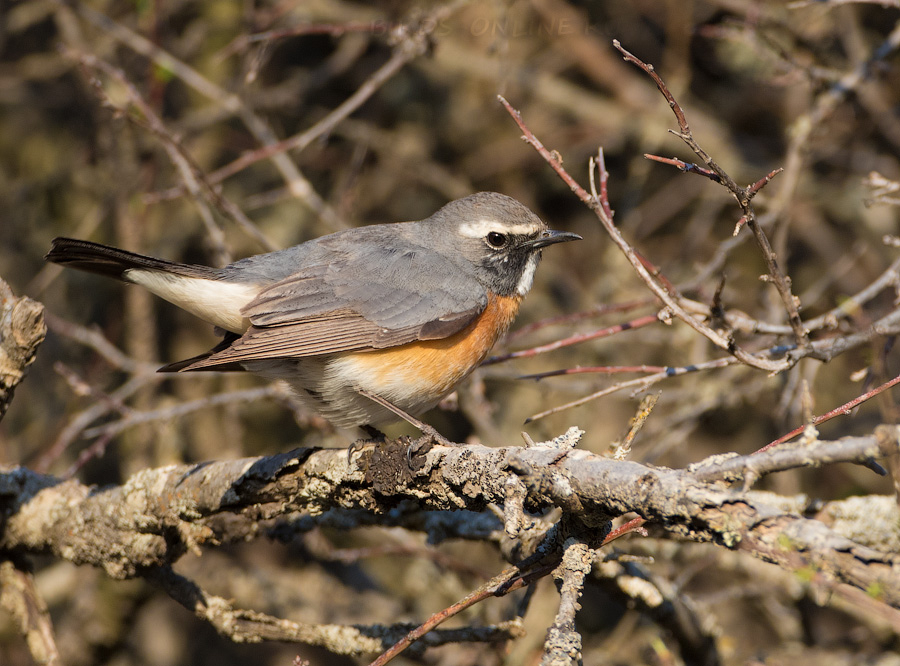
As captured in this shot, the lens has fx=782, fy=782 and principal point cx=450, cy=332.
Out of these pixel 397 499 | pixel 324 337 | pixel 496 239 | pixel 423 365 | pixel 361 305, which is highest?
pixel 496 239

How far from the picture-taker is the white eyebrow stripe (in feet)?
17.2

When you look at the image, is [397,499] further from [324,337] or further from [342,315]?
[342,315]

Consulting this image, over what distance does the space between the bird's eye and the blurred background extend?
956mm

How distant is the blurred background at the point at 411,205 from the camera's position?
6266mm

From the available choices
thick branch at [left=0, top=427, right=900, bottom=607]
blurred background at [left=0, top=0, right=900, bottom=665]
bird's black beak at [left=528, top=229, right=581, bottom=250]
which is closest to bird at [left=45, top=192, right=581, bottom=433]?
bird's black beak at [left=528, top=229, right=581, bottom=250]

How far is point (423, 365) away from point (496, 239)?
122cm

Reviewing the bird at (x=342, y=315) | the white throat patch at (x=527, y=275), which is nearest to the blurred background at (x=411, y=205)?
the white throat patch at (x=527, y=275)

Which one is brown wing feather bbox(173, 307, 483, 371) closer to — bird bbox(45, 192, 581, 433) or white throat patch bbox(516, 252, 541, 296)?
bird bbox(45, 192, 581, 433)

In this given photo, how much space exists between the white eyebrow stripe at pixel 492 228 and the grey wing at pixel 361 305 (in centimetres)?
31

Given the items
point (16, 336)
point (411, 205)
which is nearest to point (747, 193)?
point (16, 336)

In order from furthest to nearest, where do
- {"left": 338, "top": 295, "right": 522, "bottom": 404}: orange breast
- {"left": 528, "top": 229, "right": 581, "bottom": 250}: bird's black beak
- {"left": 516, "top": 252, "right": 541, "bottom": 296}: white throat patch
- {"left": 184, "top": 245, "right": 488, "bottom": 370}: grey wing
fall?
{"left": 516, "top": 252, "right": 541, "bottom": 296}: white throat patch
{"left": 528, "top": 229, "right": 581, "bottom": 250}: bird's black beak
{"left": 338, "top": 295, "right": 522, "bottom": 404}: orange breast
{"left": 184, "top": 245, "right": 488, "bottom": 370}: grey wing

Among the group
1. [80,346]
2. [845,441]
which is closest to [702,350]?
[845,441]

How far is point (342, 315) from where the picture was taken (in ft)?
15.1

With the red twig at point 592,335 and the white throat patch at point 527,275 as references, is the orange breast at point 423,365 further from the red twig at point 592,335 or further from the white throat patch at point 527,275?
the white throat patch at point 527,275
